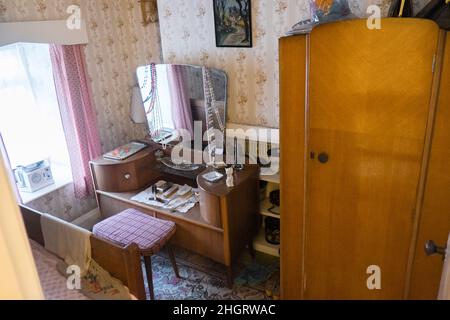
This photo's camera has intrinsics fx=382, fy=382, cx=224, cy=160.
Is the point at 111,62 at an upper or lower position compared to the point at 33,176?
upper

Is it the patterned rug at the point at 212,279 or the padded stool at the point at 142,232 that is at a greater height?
→ the padded stool at the point at 142,232

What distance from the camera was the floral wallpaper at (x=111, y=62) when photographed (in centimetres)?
303

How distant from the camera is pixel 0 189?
44 centimetres

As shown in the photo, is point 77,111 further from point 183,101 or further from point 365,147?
point 365,147

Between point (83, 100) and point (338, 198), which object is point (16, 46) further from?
point (338, 198)

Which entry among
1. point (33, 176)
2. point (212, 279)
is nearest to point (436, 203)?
point (212, 279)

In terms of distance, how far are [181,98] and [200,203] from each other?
0.87m

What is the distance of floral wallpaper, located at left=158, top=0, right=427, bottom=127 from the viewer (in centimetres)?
242

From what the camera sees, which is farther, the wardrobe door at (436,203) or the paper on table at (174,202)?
the paper on table at (174,202)

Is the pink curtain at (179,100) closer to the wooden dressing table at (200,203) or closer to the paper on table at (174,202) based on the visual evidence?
the wooden dressing table at (200,203)

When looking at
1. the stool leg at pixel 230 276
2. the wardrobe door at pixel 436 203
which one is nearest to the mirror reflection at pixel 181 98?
the stool leg at pixel 230 276

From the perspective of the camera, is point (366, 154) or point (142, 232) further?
point (142, 232)

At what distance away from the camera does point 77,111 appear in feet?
9.73

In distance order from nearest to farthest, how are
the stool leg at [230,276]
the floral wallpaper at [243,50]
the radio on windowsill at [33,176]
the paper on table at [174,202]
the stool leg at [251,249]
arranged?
the floral wallpaper at [243,50] → the stool leg at [230,276] → the paper on table at [174,202] → the stool leg at [251,249] → the radio on windowsill at [33,176]
